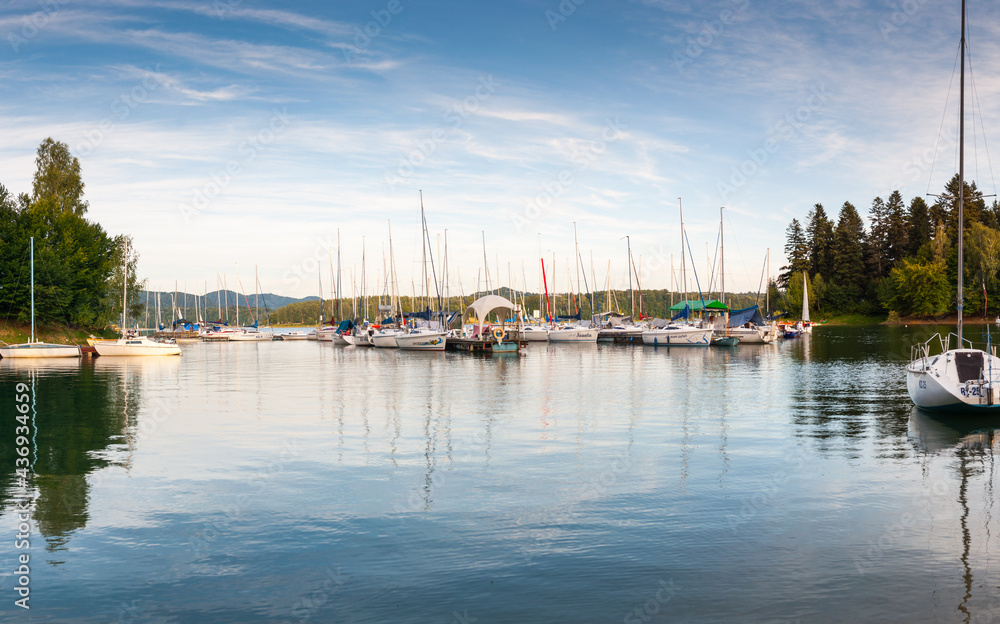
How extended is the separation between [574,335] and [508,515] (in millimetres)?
81722

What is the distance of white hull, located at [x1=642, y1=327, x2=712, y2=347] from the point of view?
79.7m

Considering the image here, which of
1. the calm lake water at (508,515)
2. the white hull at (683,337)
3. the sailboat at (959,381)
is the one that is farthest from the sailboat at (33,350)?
the sailboat at (959,381)

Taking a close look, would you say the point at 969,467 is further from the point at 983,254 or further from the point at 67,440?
the point at 983,254

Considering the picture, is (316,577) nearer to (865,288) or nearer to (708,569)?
(708,569)

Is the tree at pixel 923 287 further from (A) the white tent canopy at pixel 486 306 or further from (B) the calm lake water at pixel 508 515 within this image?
(B) the calm lake water at pixel 508 515

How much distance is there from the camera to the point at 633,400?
31.5 m

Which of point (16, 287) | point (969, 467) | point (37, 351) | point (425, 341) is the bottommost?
point (969, 467)

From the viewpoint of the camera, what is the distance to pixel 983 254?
12094cm

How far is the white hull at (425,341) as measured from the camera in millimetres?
75625

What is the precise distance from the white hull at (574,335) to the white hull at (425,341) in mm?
23665

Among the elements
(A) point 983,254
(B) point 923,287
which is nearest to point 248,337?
(B) point 923,287

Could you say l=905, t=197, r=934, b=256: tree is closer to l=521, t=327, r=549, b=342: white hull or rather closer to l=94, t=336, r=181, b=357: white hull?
l=521, t=327, r=549, b=342: white hull

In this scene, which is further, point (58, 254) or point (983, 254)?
point (983, 254)

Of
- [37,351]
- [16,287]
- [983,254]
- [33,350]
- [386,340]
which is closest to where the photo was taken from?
[33,350]
